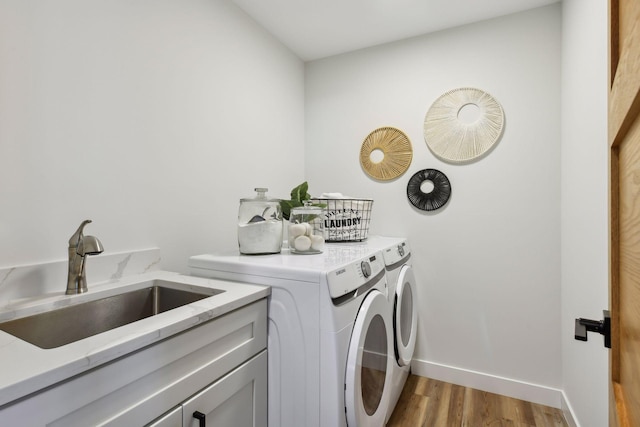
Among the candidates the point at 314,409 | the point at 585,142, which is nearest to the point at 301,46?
the point at 585,142

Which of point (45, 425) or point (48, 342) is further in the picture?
point (48, 342)

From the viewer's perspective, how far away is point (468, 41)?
2119mm

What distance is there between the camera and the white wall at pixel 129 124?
1.07 m

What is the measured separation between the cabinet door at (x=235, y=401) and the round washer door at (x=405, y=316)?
793 millimetres

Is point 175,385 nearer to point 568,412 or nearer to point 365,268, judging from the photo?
point 365,268

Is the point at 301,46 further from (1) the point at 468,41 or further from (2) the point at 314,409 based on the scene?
(2) the point at 314,409

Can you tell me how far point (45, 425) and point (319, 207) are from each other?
1.23 metres

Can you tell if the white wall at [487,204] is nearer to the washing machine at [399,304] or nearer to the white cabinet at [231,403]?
the washing machine at [399,304]

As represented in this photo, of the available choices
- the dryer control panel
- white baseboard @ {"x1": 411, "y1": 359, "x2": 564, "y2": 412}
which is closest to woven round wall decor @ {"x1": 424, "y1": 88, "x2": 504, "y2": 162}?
the dryer control panel

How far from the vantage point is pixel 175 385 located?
83cm

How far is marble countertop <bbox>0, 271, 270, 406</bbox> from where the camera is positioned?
0.57 metres

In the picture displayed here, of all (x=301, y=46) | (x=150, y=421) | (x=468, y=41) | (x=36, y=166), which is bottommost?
(x=150, y=421)

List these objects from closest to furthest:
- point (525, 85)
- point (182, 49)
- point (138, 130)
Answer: point (138, 130)
point (182, 49)
point (525, 85)

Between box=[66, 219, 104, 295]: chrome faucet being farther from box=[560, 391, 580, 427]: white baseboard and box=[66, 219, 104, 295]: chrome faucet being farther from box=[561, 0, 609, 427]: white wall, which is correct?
box=[560, 391, 580, 427]: white baseboard
